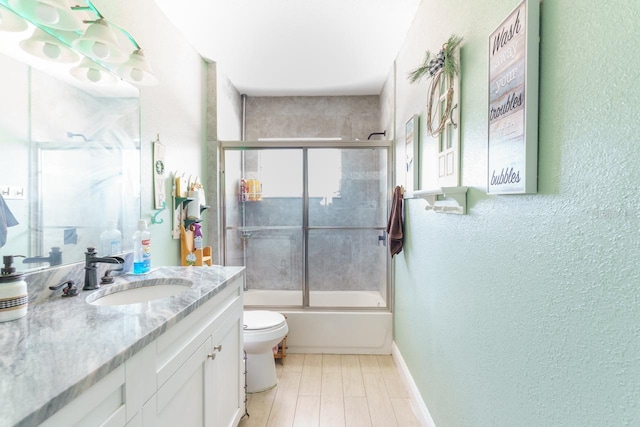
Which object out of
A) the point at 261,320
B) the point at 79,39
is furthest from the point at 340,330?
the point at 79,39

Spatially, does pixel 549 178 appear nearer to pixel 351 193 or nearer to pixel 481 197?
pixel 481 197

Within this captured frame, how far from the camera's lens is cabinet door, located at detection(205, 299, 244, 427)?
55.2 inches

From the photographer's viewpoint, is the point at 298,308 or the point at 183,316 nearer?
the point at 183,316

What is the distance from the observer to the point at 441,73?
1513 mm

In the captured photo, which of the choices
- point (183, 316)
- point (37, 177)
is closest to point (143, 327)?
point (183, 316)

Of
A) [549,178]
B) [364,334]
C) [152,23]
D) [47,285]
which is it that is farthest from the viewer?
[364,334]

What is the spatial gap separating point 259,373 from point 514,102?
84.7 inches

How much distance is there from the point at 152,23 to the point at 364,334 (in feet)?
8.71

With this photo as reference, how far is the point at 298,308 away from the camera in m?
2.95

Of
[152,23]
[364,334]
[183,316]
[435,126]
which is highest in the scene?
[152,23]

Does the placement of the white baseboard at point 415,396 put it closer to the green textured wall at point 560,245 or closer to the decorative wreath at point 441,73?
the green textured wall at point 560,245

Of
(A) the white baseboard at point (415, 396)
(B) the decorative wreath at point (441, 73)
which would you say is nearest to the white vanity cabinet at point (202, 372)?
(A) the white baseboard at point (415, 396)

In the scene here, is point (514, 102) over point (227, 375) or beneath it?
over

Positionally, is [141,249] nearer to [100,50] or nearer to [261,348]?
[100,50]
